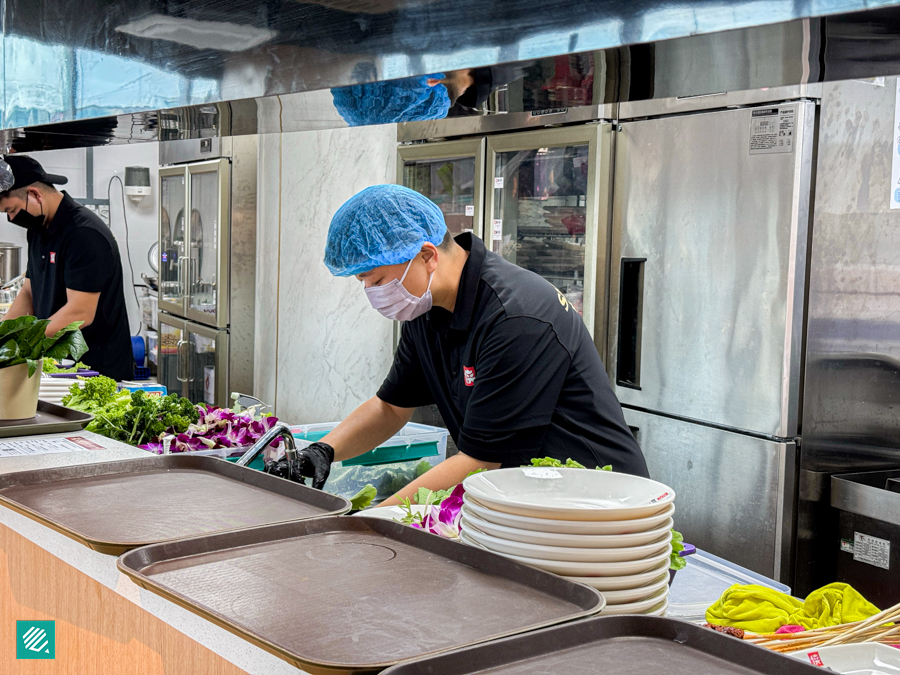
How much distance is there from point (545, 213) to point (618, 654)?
3.32 meters

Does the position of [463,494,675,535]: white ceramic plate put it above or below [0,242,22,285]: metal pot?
below

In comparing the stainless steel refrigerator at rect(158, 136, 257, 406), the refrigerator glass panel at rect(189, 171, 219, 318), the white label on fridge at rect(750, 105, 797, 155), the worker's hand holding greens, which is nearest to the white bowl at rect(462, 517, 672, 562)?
the worker's hand holding greens

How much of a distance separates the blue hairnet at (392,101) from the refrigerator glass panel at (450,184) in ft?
9.82

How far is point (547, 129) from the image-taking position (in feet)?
13.1

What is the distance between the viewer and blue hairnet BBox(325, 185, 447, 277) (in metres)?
2.45

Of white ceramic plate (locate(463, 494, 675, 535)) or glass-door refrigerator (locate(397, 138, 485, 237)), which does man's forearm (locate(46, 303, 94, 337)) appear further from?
white ceramic plate (locate(463, 494, 675, 535))

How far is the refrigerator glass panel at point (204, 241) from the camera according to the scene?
638 centimetres

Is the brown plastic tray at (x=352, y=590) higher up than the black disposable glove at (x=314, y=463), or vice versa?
the brown plastic tray at (x=352, y=590)

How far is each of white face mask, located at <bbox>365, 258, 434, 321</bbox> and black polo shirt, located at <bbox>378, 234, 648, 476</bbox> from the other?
0.21 ft

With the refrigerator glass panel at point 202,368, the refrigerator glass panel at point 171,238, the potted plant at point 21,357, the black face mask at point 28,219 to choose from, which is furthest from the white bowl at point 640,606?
the refrigerator glass panel at point 171,238

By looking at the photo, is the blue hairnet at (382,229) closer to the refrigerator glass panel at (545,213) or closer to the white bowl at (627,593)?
the white bowl at (627,593)

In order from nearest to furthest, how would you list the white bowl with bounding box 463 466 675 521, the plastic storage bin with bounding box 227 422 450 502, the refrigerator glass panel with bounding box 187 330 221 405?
the white bowl with bounding box 463 466 675 521 < the plastic storage bin with bounding box 227 422 450 502 < the refrigerator glass panel with bounding box 187 330 221 405

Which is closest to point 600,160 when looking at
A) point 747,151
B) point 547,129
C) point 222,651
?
point 547,129

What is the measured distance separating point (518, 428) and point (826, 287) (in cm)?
156
